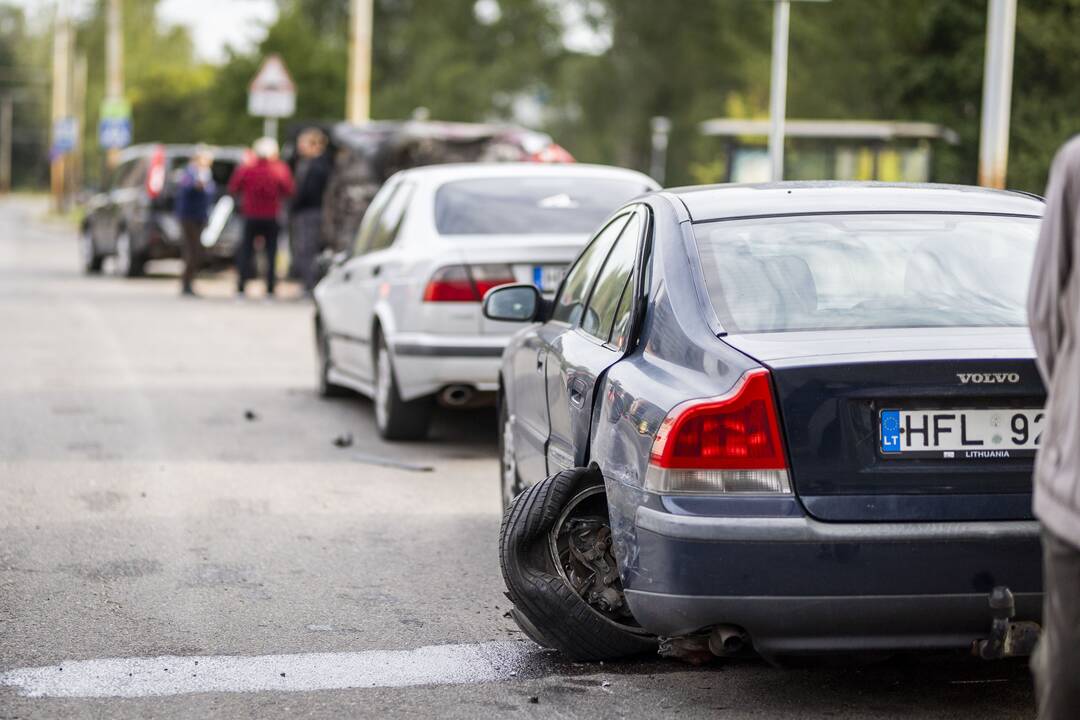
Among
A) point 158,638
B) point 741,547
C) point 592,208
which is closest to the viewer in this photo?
point 741,547

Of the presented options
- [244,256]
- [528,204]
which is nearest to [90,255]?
[244,256]

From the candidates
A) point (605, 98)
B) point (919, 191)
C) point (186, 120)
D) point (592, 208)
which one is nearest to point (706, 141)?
point (605, 98)

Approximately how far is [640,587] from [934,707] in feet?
3.10

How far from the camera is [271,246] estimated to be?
75.4 feet

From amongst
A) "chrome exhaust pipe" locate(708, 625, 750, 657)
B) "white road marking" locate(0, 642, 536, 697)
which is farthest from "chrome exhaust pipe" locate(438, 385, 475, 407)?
"chrome exhaust pipe" locate(708, 625, 750, 657)

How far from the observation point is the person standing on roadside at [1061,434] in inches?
133

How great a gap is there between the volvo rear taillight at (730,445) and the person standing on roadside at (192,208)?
19.7 metres

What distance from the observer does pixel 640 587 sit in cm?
482

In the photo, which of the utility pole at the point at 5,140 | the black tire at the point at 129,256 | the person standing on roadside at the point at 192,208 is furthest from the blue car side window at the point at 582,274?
the utility pole at the point at 5,140

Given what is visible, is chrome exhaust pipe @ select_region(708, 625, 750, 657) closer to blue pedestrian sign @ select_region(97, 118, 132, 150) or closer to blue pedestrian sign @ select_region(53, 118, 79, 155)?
blue pedestrian sign @ select_region(97, 118, 132, 150)

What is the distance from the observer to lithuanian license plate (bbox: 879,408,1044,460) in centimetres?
470

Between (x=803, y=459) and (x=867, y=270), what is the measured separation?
0.86 m

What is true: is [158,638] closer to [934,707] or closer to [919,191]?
[934,707]

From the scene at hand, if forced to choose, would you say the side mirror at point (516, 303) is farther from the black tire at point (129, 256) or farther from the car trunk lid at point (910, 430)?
the black tire at point (129, 256)
